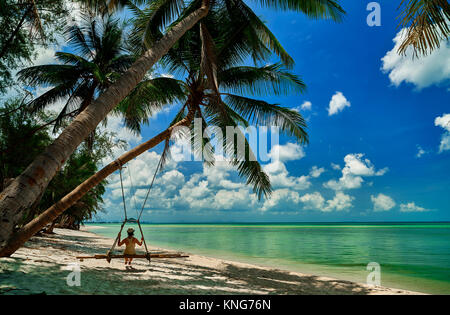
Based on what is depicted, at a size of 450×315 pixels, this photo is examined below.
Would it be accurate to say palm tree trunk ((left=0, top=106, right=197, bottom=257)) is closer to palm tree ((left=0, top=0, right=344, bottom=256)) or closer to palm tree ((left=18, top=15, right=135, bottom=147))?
palm tree ((left=0, top=0, right=344, bottom=256))

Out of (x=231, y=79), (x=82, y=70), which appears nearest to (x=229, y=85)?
(x=231, y=79)

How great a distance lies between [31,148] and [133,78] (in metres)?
6.73

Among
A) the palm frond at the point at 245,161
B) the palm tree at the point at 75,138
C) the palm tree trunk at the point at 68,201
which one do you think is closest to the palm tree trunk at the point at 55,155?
the palm tree at the point at 75,138

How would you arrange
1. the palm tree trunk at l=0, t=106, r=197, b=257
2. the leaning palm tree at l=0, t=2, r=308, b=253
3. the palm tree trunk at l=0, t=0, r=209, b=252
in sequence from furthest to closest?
the leaning palm tree at l=0, t=2, r=308, b=253
the palm tree trunk at l=0, t=106, r=197, b=257
the palm tree trunk at l=0, t=0, r=209, b=252

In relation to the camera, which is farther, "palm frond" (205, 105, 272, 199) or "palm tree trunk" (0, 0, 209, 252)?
"palm frond" (205, 105, 272, 199)

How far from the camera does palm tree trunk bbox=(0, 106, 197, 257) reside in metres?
4.26

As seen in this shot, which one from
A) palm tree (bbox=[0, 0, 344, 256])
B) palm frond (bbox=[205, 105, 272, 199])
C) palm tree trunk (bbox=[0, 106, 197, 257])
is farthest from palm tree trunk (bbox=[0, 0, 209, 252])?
palm frond (bbox=[205, 105, 272, 199])

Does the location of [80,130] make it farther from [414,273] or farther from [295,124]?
[414,273]

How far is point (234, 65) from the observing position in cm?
794

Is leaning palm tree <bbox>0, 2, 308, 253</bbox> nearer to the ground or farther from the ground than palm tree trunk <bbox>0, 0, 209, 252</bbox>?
farther from the ground

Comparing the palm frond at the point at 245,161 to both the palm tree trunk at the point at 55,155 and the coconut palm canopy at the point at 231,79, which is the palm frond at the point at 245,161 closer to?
the coconut palm canopy at the point at 231,79

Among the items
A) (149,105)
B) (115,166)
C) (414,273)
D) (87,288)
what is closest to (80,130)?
(115,166)

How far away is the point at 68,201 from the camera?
4.62 meters

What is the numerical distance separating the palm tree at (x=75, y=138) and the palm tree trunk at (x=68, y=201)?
12 mm
